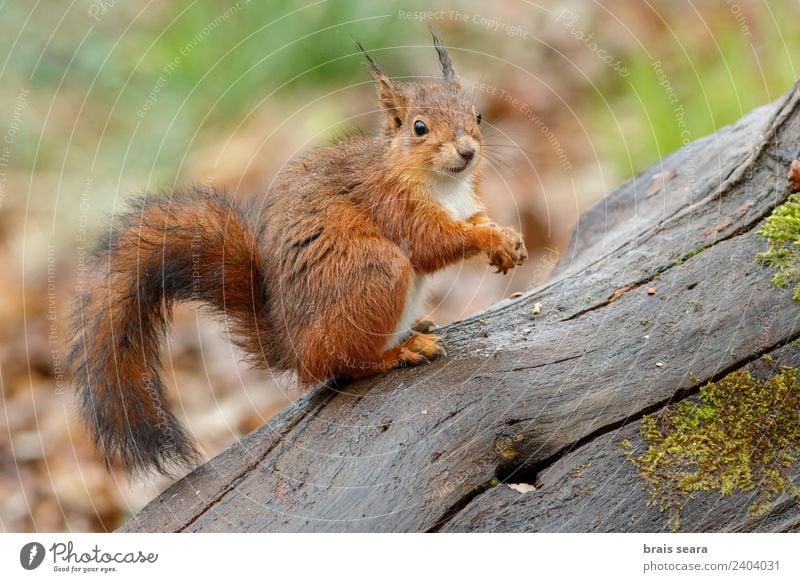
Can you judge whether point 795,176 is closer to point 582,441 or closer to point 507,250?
point 507,250

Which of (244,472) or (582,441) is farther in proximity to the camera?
(244,472)

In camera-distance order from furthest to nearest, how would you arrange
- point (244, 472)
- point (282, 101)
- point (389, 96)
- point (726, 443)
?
point (282, 101) → point (389, 96) → point (244, 472) → point (726, 443)

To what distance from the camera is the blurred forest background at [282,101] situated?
3275mm

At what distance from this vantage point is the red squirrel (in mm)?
1808

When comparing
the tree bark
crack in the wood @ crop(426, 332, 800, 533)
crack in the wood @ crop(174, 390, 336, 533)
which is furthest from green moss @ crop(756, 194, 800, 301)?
crack in the wood @ crop(174, 390, 336, 533)

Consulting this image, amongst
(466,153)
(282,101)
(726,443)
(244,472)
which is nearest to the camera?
(726,443)

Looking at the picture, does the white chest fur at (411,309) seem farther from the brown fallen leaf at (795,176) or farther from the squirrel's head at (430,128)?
the brown fallen leaf at (795,176)

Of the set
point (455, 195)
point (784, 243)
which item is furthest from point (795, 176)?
point (455, 195)

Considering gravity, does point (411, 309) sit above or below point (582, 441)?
above

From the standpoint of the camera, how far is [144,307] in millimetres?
1837

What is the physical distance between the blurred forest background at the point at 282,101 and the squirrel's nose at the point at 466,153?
128 centimetres

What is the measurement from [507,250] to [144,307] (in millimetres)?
758

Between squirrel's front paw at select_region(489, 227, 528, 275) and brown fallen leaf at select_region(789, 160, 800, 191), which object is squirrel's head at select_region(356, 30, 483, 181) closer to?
squirrel's front paw at select_region(489, 227, 528, 275)
